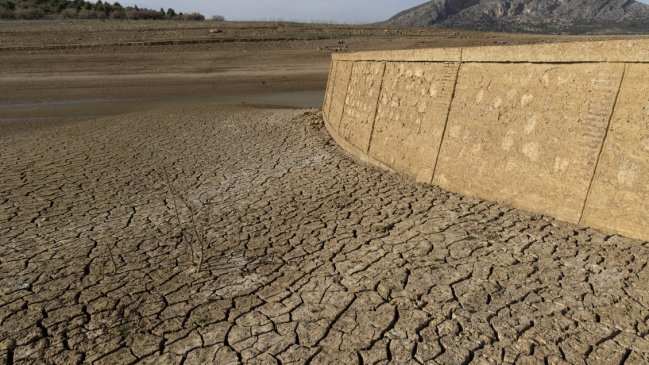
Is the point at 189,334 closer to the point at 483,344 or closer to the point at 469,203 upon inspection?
the point at 483,344

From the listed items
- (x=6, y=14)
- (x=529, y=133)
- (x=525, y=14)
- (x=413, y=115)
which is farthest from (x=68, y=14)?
(x=525, y=14)

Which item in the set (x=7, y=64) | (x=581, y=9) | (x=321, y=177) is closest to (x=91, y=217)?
(x=321, y=177)

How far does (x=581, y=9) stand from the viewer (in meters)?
55.4

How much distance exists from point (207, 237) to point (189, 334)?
1480 mm

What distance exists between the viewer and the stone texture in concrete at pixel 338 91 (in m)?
7.84

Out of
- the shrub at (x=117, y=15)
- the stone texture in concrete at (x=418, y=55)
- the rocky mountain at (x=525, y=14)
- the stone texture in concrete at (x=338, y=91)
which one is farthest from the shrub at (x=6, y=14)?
the rocky mountain at (x=525, y=14)

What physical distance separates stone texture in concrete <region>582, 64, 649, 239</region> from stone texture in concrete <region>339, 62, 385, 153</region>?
329 centimetres

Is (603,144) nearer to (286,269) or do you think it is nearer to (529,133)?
(529,133)

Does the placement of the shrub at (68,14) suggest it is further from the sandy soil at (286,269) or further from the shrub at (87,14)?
the sandy soil at (286,269)

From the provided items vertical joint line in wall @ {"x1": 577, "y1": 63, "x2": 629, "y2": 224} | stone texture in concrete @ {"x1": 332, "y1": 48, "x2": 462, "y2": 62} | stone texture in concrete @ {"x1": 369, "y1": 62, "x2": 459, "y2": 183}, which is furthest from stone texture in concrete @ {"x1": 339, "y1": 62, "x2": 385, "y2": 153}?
vertical joint line in wall @ {"x1": 577, "y1": 63, "x2": 629, "y2": 224}

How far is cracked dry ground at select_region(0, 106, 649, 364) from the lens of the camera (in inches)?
104

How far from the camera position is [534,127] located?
387cm

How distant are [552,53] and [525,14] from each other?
64.5 m

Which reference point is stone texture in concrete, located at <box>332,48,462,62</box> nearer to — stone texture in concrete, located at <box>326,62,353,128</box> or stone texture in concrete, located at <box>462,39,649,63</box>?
stone texture in concrete, located at <box>462,39,649,63</box>
